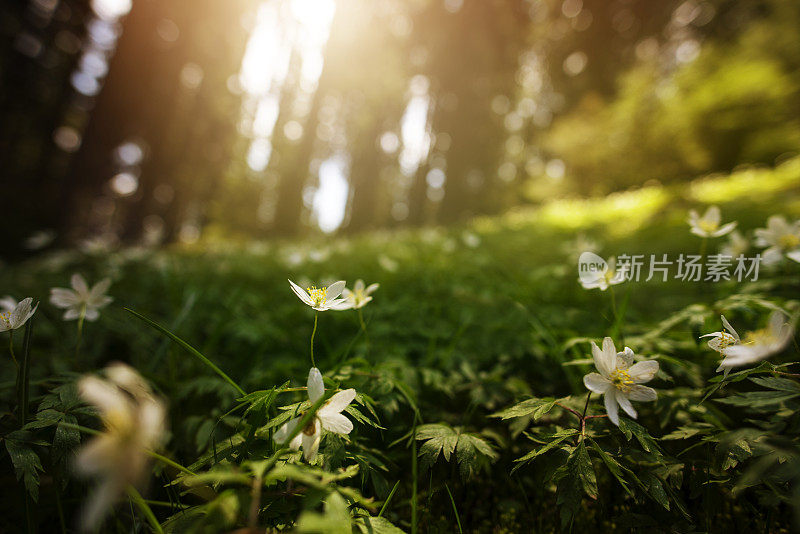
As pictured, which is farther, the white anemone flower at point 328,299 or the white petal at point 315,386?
the white anemone flower at point 328,299

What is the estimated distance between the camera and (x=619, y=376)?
984 mm

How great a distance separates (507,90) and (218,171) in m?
14.7

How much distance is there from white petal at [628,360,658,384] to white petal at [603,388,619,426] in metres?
0.07

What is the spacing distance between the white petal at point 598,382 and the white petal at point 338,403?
2.05 ft

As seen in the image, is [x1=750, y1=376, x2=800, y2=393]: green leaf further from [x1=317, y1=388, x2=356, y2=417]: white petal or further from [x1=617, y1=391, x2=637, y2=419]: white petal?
[x1=317, y1=388, x2=356, y2=417]: white petal

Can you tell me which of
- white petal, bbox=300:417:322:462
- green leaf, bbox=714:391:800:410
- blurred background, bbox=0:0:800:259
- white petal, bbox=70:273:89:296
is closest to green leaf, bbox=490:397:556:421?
green leaf, bbox=714:391:800:410

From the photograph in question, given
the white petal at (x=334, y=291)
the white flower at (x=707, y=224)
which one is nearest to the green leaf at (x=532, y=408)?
the white petal at (x=334, y=291)

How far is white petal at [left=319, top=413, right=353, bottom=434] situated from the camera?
861 mm

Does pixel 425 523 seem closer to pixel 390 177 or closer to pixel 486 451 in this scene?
pixel 486 451

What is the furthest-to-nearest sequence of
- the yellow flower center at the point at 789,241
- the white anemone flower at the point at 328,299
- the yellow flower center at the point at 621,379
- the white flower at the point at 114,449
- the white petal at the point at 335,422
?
the yellow flower center at the point at 789,241
the white anemone flower at the point at 328,299
the yellow flower center at the point at 621,379
the white petal at the point at 335,422
the white flower at the point at 114,449

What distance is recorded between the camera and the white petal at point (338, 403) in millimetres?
869

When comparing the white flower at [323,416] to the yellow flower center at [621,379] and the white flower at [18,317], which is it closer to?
the yellow flower center at [621,379]

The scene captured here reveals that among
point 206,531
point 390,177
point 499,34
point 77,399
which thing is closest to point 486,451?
point 206,531

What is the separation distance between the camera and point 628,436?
3.11 ft
